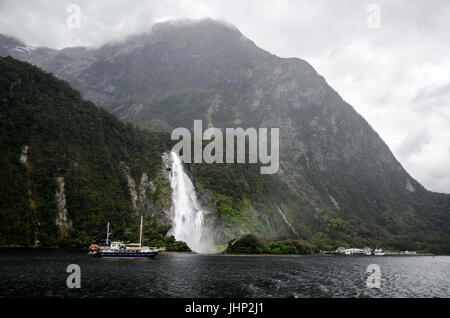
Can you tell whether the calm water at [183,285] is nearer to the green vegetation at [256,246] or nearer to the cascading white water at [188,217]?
the green vegetation at [256,246]

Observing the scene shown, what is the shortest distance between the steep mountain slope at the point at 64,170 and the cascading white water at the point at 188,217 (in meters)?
4.94

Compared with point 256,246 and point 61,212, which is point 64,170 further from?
point 256,246

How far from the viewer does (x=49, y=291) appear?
4234 cm

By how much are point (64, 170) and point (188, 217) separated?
56253 mm

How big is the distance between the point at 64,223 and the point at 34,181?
2049 cm

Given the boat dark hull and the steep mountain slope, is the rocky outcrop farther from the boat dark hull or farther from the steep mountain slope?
the boat dark hull

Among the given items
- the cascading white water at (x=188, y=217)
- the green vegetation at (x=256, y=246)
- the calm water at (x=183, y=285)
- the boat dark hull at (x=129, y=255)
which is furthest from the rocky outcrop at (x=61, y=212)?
the green vegetation at (x=256, y=246)

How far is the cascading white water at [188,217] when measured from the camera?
145 metres

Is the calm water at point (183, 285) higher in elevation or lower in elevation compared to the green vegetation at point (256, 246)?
higher

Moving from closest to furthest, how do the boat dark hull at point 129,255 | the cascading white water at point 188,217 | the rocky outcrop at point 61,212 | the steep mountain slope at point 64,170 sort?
the boat dark hull at point 129,255, the steep mountain slope at point 64,170, the rocky outcrop at point 61,212, the cascading white water at point 188,217

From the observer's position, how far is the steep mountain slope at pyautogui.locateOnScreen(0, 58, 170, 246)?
402 feet

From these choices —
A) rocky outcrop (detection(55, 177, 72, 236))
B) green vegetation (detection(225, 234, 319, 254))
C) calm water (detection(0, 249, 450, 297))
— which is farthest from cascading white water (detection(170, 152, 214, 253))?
calm water (detection(0, 249, 450, 297))

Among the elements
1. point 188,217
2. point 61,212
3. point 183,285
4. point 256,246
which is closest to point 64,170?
point 61,212
